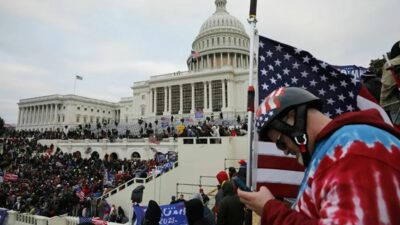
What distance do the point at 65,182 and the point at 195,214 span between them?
21.5m

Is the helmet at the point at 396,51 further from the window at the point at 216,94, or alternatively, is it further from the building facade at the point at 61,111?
the building facade at the point at 61,111

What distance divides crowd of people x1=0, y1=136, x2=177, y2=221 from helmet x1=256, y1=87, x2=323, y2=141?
49.6 feet

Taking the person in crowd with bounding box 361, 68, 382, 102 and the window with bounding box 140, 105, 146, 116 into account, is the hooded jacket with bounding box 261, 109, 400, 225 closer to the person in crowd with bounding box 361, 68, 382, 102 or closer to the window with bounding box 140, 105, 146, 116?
the person in crowd with bounding box 361, 68, 382, 102

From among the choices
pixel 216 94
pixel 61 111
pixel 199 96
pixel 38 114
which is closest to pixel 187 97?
pixel 199 96

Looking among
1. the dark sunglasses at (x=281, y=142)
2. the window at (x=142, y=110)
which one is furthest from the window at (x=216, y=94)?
the dark sunglasses at (x=281, y=142)

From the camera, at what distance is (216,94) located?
6719 cm

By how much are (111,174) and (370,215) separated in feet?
81.4

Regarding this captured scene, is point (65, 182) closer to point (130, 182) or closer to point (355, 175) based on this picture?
point (130, 182)

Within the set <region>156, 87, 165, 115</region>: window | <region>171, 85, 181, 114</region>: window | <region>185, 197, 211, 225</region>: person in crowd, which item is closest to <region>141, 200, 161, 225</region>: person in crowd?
<region>185, 197, 211, 225</region>: person in crowd

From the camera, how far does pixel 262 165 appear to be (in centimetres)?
371

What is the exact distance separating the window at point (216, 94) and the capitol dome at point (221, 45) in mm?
13644

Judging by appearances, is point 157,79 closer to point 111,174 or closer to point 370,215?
point 111,174

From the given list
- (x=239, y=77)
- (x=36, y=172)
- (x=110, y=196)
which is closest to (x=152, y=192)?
(x=110, y=196)

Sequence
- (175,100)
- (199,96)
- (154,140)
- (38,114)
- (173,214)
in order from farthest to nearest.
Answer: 1. (38,114)
2. (175,100)
3. (199,96)
4. (154,140)
5. (173,214)
